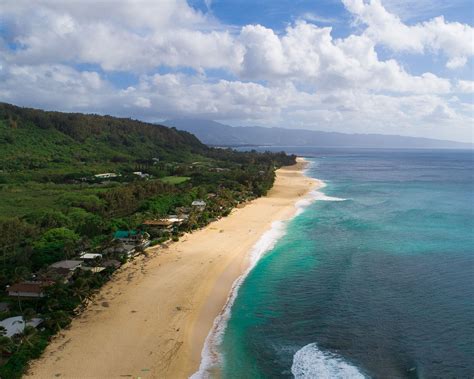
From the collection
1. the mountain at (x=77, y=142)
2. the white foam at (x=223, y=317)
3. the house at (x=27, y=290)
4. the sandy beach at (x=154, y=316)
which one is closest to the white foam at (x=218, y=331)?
the white foam at (x=223, y=317)

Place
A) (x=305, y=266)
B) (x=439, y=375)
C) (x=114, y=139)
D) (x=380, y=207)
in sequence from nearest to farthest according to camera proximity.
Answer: (x=439, y=375), (x=305, y=266), (x=380, y=207), (x=114, y=139)

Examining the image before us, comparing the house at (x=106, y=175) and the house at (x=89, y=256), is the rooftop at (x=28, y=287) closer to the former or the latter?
the house at (x=89, y=256)

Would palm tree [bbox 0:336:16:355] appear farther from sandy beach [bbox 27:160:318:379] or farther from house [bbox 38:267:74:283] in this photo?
house [bbox 38:267:74:283]

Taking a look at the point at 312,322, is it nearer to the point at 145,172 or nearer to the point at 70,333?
the point at 70,333

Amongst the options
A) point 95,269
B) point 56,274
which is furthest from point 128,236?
point 56,274

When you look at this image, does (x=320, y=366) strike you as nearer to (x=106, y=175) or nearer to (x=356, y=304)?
(x=356, y=304)

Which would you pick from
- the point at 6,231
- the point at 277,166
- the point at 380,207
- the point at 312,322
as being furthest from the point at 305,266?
the point at 277,166
